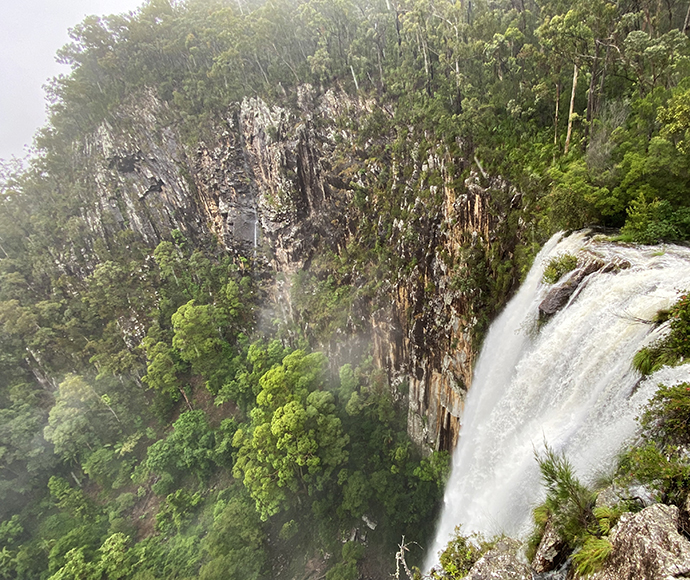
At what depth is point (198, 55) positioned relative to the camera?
2859cm

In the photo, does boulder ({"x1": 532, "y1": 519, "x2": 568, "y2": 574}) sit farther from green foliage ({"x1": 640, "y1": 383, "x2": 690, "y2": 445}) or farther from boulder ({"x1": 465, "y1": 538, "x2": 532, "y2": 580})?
green foliage ({"x1": 640, "y1": 383, "x2": 690, "y2": 445})

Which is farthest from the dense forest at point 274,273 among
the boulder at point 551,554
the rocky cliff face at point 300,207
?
the boulder at point 551,554

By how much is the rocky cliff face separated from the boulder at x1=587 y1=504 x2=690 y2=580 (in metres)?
10.9

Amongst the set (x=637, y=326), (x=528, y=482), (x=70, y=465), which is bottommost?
(x=70, y=465)

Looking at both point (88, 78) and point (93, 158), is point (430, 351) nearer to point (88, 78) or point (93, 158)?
point (93, 158)

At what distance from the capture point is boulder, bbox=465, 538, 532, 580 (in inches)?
203

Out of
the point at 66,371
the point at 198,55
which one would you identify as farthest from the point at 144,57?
the point at 66,371

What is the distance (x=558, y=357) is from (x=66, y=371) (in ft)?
106

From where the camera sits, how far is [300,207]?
83.1ft

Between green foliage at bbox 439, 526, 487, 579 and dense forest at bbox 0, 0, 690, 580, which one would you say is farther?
dense forest at bbox 0, 0, 690, 580

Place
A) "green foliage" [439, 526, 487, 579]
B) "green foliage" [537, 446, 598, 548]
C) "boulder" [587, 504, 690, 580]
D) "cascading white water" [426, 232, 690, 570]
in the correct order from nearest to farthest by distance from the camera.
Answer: "boulder" [587, 504, 690, 580] → "green foliage" [537, 446, 598, 548] → "cascading white water" [426, 232, 690, 570] → "green foliage" [439, 526, 487, 579]

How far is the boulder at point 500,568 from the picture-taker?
16.9 ft

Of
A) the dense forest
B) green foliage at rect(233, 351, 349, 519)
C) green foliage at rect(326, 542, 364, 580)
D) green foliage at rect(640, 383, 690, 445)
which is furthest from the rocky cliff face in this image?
green foliage at rect(640, 383, 690, 445)

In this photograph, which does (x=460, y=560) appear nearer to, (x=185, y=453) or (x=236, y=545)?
(x=236, y=545)
